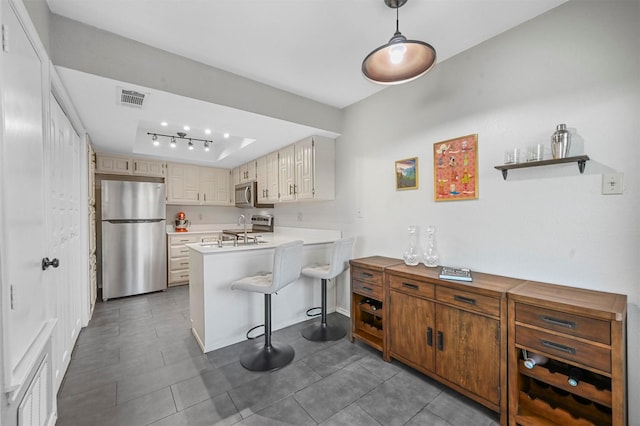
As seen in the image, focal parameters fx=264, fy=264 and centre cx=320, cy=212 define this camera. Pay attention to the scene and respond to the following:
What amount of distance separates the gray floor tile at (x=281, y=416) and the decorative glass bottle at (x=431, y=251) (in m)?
1.55

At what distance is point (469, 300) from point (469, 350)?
13.9 inches

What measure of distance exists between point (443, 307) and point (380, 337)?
841 mm

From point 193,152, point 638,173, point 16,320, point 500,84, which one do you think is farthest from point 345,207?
point 193,152

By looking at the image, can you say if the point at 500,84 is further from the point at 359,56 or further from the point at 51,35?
the point at 51,35

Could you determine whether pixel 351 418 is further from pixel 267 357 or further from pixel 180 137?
pixel 180 137

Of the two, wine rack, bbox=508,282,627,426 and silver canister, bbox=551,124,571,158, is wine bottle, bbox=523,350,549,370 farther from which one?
silver canister, bbox=551,124,571,158

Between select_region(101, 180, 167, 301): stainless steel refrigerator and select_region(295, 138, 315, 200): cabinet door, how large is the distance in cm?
256

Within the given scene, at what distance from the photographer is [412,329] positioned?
219cm

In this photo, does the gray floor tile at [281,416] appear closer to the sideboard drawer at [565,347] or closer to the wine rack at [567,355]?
the wine rack at [567,355]

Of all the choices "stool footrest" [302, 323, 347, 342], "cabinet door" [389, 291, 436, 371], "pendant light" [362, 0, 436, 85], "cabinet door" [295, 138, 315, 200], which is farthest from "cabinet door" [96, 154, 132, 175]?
"cabinet door" [389, 291, 436, 371]

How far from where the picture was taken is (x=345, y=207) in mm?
3473

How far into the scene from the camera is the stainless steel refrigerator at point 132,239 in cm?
407

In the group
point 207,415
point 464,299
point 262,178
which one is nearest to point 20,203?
point 207,415

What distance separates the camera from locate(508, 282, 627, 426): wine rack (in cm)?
132
